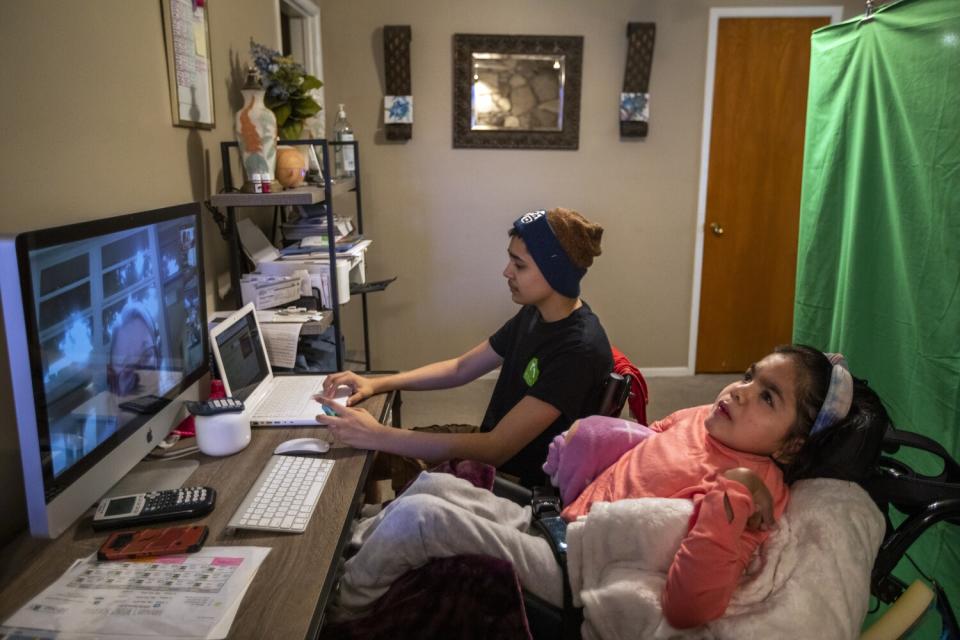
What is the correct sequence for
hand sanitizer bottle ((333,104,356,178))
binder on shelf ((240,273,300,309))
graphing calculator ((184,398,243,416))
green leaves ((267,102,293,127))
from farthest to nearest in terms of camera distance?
1. hand sanitizer bottle ((333,104,356,178))
2. green leaves ((267,102,293,127))
3. binder on shelf ((240,273,300,309))
4. graphing calculator ((184,398,243,416))

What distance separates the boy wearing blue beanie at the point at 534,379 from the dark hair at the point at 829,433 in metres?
0.53

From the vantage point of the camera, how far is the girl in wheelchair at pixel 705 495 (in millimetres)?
1091

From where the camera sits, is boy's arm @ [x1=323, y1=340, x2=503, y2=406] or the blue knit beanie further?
boy's arm @ [x1=323, y1=340, x2=503, y2=406]

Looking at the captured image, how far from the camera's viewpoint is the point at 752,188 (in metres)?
3.97

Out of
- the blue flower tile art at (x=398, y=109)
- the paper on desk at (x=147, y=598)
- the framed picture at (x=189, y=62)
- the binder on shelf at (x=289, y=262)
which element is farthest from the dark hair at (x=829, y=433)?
the blue flower tile art at (x=398, y=109)

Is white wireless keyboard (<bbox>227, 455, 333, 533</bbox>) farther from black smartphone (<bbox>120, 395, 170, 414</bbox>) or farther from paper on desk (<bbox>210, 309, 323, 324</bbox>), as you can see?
paper on desk (<bbox>210, 309, 323, 324</bbox>)

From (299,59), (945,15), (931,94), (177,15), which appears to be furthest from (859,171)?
(299,59)

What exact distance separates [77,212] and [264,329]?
2.41 feet

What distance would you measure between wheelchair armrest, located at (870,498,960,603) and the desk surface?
921 millimetres

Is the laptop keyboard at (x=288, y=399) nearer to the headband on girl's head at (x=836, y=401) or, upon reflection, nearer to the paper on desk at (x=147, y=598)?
the paper on desk at (x=147, y=598)

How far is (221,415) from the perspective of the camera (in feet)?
4.87

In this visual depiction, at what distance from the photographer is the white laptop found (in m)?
1.68

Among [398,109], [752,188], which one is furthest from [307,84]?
[752,188]

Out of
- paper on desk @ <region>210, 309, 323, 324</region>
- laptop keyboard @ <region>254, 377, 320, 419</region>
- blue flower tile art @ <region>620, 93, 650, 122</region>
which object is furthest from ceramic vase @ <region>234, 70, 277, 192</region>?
blue flower tile art @ <region>620, 93, 650, 122</region>
